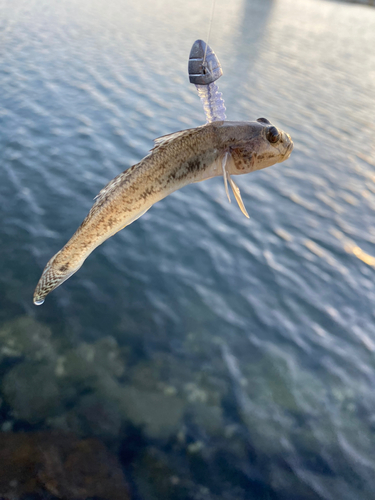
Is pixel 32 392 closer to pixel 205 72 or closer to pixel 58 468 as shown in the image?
pixel 58 468

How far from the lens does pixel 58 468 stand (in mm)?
6410

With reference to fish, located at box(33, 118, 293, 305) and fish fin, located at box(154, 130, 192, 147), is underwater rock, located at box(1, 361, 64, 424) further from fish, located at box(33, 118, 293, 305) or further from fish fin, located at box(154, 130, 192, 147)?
fish fin, located at box(154, 130, 192, 147)

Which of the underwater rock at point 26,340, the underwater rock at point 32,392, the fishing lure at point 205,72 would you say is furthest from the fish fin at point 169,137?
the underwater rock at point 26,340

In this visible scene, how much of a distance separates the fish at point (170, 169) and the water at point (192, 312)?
16.4 ft

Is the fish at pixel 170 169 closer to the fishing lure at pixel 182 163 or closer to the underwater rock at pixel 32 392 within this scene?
the fishing lure at pixel 182 163

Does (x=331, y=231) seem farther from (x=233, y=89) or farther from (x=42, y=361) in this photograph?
(x=233, y=89)

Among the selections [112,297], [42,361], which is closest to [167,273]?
[112,297]

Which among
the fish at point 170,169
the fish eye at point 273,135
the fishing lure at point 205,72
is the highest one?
the fishing lure at point 205,72

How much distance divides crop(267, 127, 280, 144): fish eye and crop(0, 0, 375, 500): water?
6112mm

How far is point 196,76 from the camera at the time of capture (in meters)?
3.26

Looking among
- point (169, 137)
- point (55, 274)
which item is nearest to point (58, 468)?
point (55, 274)

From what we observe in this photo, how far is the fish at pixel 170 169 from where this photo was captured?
11.0ft

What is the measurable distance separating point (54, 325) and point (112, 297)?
165 centimetres

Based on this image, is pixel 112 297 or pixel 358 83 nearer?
pixel 112 297
